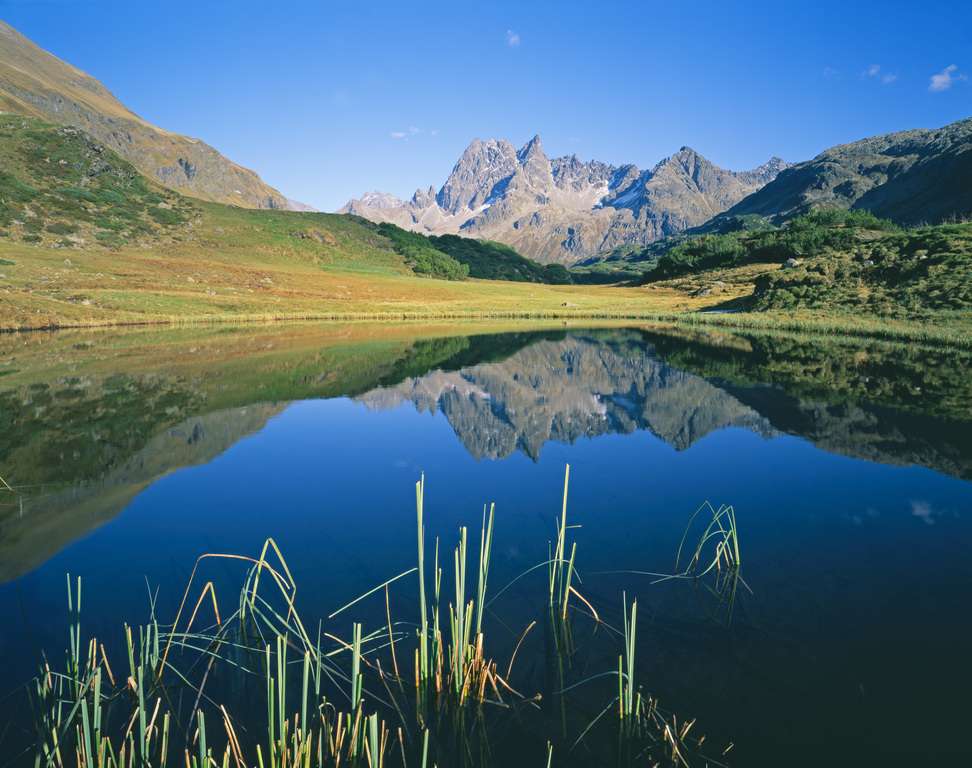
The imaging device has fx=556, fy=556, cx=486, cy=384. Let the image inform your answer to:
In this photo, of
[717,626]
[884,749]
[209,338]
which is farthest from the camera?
[209,338]

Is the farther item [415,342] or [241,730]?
[415,342]

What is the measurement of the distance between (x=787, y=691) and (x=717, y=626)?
1.29 m

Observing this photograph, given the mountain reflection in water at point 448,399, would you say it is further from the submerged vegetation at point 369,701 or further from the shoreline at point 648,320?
the submerged vegetation at point 369,701

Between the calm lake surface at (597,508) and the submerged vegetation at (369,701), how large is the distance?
0.41 meters

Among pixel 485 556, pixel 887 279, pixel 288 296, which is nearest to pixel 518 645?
pixel 485 556

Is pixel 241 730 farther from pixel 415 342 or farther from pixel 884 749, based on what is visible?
pixel 415 342

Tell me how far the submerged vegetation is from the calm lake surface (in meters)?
0.41

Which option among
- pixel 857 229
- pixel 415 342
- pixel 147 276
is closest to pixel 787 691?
pixel 415 342

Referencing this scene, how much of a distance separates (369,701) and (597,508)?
285 inches

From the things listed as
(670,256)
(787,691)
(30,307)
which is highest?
(670,256)

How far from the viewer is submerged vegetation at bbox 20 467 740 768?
5.16 m

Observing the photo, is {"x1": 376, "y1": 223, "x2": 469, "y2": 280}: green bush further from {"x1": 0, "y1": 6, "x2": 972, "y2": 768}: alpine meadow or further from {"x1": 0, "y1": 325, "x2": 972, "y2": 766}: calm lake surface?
{"x1": 0, "y1": 325, "x2": 972, "y2": 766}: calm lake surface

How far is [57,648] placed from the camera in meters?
7.03

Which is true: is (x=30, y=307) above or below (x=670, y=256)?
below
